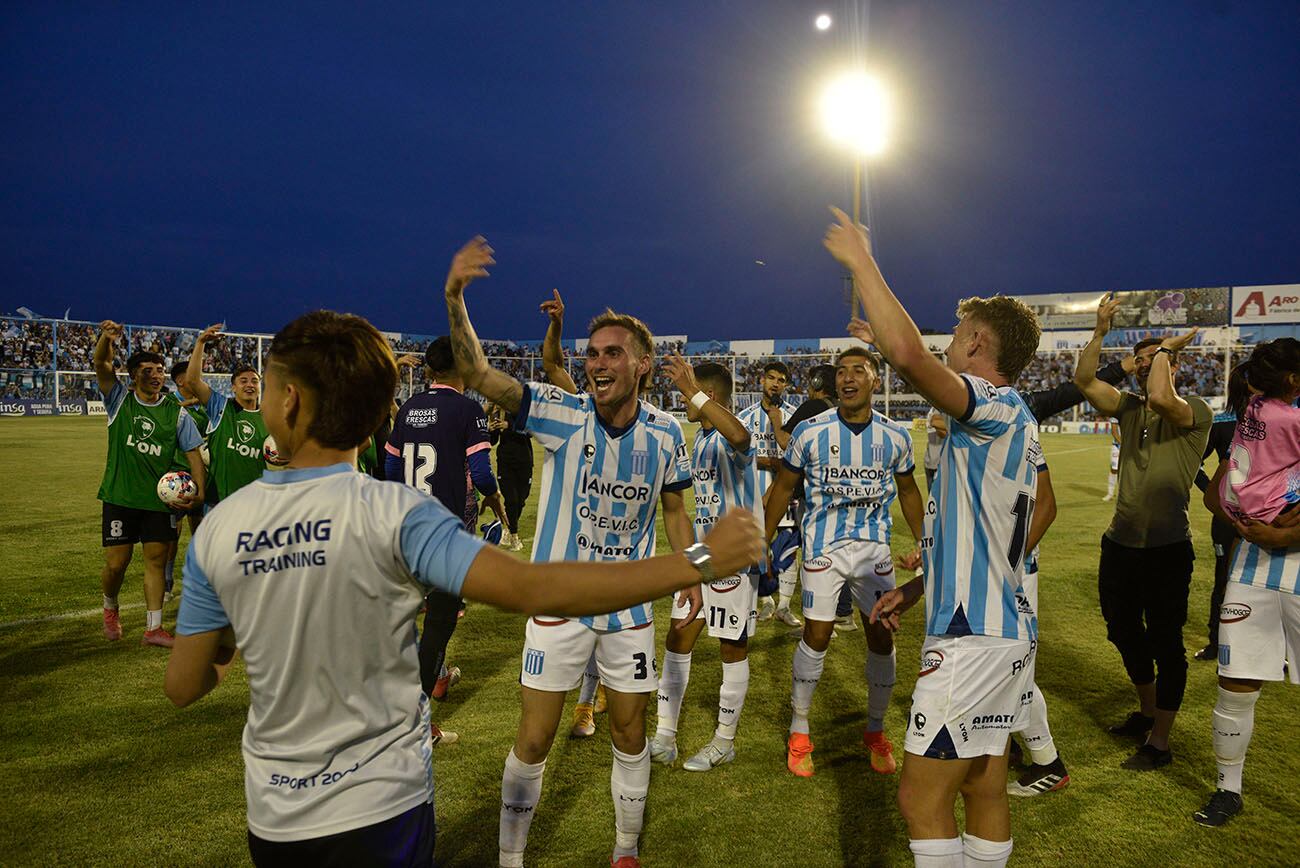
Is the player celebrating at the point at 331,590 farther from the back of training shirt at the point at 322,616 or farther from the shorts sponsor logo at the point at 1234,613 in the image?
the shorts sponsor logo at the point at 1234,613

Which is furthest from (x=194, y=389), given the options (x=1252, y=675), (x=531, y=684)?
(x=1252, y=675)

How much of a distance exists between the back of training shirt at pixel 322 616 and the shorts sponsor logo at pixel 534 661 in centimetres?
156

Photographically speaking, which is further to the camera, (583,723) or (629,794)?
(583,723)

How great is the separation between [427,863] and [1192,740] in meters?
5.72

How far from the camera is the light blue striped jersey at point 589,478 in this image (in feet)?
12.5

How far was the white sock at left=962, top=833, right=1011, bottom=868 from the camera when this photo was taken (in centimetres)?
288

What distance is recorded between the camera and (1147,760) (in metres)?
4.92

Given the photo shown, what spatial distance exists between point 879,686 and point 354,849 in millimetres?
A: 4059

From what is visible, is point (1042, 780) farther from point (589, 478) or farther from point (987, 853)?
point (589, 478)

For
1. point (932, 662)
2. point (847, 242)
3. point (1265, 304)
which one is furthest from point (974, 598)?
point (1265, 304)

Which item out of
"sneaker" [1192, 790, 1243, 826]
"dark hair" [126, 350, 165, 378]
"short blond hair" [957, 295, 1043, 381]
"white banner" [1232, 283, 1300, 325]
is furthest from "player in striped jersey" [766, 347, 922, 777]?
"white banner" [1232, 283, 1300, 325]

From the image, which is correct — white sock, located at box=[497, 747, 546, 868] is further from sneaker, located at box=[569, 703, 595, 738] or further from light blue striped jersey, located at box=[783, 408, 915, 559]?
light blue striped jersey, located at box=[783, 408, 915, 559]

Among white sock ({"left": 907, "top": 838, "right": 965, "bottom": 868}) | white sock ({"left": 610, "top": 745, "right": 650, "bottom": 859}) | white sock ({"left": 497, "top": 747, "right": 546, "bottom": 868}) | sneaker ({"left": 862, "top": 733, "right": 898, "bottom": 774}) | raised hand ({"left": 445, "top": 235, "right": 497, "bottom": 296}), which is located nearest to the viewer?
white sock ({"left": 907, "top": 838, "right": 965, "bottom": 868})

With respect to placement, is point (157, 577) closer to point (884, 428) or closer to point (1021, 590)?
point (884, 428)
